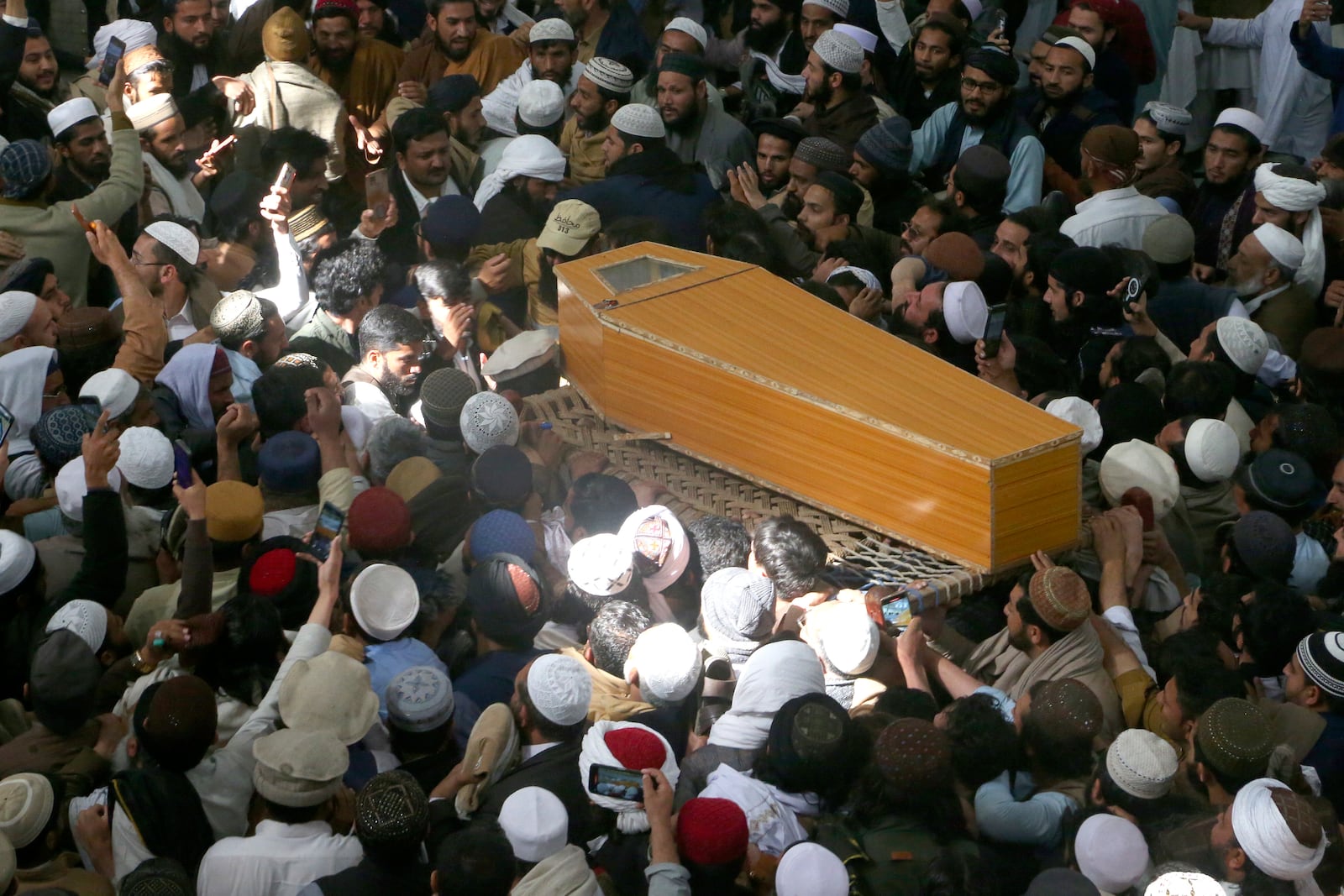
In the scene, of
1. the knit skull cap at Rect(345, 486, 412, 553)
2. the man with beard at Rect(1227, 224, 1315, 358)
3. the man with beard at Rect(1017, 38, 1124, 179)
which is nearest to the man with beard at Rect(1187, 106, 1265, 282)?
the man with beard at Rect(1227, 224, 1315, 358)

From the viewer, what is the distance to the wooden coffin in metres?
4.68

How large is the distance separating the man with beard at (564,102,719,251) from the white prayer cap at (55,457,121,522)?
247 centimetres

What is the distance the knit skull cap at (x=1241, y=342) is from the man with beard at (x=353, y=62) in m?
3.63

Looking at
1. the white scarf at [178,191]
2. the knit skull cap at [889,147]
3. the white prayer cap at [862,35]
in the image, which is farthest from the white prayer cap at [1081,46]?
the white scarf at [178,191]

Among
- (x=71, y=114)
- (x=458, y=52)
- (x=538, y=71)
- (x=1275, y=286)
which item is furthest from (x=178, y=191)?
(x=1275, y=286)

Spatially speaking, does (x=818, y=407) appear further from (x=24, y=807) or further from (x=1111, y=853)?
(x=24, y=807)

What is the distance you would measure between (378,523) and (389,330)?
1069mm

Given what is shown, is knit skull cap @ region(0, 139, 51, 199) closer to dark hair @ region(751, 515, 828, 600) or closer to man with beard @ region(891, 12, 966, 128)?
dark hair @ region(751, 515, 828, 600)

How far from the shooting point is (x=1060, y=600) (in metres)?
4.35

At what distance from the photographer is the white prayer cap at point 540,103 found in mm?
6973

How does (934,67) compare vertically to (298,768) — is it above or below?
below

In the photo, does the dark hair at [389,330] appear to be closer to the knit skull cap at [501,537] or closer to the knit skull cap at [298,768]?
the knit skull cap at [501,537]

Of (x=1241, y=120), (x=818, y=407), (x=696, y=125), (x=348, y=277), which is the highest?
(x=818, y=407)

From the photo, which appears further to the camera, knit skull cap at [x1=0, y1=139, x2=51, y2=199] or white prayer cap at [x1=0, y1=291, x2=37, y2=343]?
knit skull cap at [x1=0, y1=139, x2=51, y2=199]
